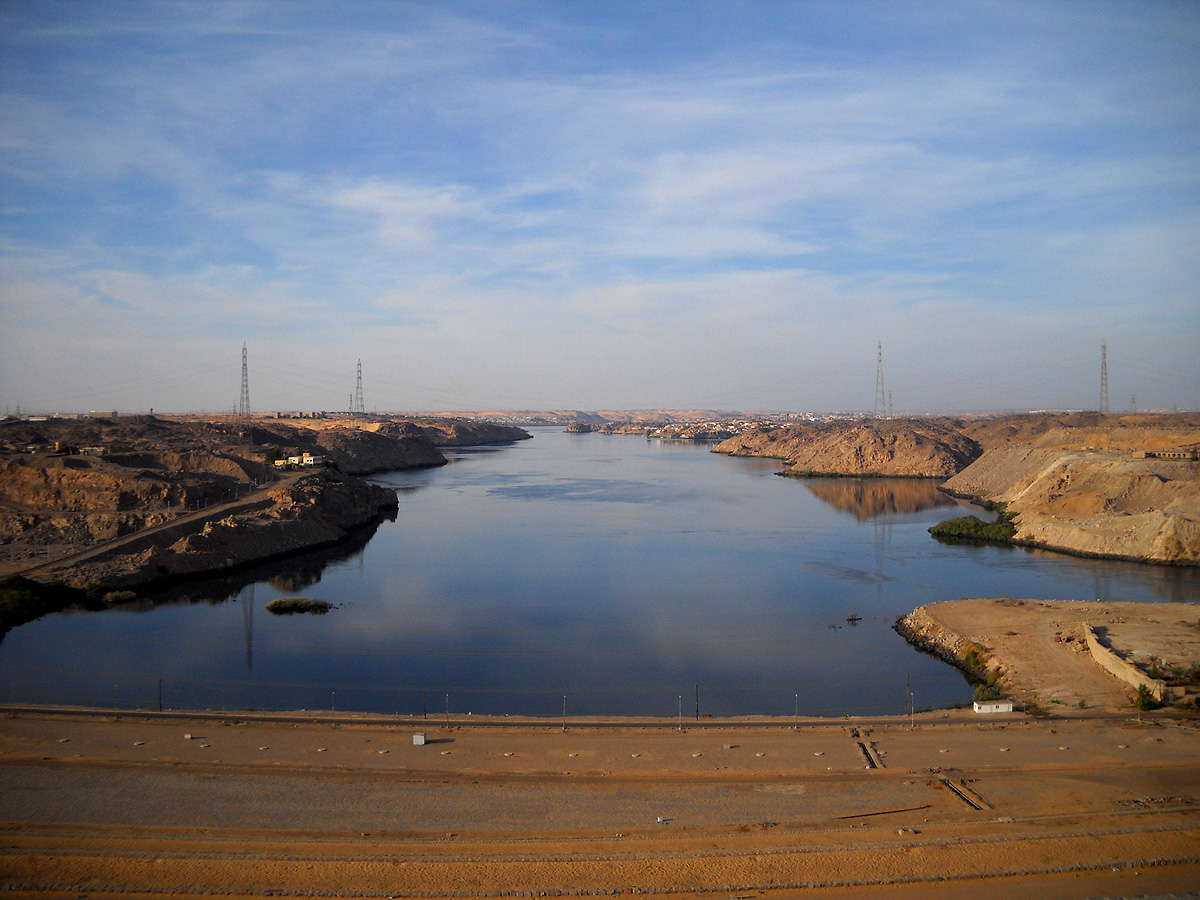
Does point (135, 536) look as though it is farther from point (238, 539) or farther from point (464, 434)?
point (464, 434)

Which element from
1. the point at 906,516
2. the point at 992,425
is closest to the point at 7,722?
the point at 906,516

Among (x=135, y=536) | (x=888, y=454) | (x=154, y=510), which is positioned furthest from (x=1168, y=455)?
(x=154, y=510)

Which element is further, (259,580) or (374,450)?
(374,450)

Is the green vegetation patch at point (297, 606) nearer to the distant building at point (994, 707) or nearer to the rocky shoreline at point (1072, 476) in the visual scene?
the distant building at point (994, 707)

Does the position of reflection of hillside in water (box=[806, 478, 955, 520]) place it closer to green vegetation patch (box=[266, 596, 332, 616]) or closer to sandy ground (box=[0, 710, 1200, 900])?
green vegetation patch (box=[266, 596, 332, 616])

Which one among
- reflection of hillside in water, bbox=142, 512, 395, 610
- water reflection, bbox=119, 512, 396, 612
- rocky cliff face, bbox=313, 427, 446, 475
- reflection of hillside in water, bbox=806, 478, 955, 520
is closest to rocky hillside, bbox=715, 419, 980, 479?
reflection of hillside in water, bbox=806, 478, 955, 520

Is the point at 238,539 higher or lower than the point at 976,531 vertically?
higher
